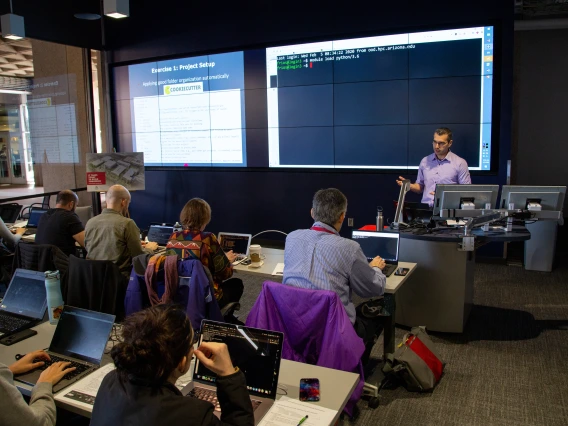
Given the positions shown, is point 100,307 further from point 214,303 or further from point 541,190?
point 541,190

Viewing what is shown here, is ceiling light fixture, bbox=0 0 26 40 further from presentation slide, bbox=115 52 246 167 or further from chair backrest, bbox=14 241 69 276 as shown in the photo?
chair backrest, bbox=14 241 69 276

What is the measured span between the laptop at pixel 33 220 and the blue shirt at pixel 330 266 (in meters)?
4.07

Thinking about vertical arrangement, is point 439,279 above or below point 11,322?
below

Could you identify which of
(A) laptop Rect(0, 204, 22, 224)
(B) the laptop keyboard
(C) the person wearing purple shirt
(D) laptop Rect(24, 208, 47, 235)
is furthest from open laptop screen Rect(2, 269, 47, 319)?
(A) laptop Rect(0, 204, 22, 224)

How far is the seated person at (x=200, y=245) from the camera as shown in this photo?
10.1ft

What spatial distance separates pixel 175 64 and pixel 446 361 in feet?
18.4

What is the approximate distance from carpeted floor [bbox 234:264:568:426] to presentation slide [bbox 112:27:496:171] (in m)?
1.75

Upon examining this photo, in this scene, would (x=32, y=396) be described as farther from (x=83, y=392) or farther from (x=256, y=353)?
(x=256, y=353)

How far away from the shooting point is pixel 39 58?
24.0 feet

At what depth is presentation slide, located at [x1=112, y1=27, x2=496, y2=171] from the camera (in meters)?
5.60

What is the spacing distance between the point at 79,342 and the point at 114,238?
1702mm

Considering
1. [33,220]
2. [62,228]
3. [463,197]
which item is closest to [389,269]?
[463,197]

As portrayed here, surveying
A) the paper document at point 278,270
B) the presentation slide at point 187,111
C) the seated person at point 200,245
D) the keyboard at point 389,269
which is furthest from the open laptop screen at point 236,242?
the presentation slide at point 187,111

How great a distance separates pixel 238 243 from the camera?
3922 millimetres
